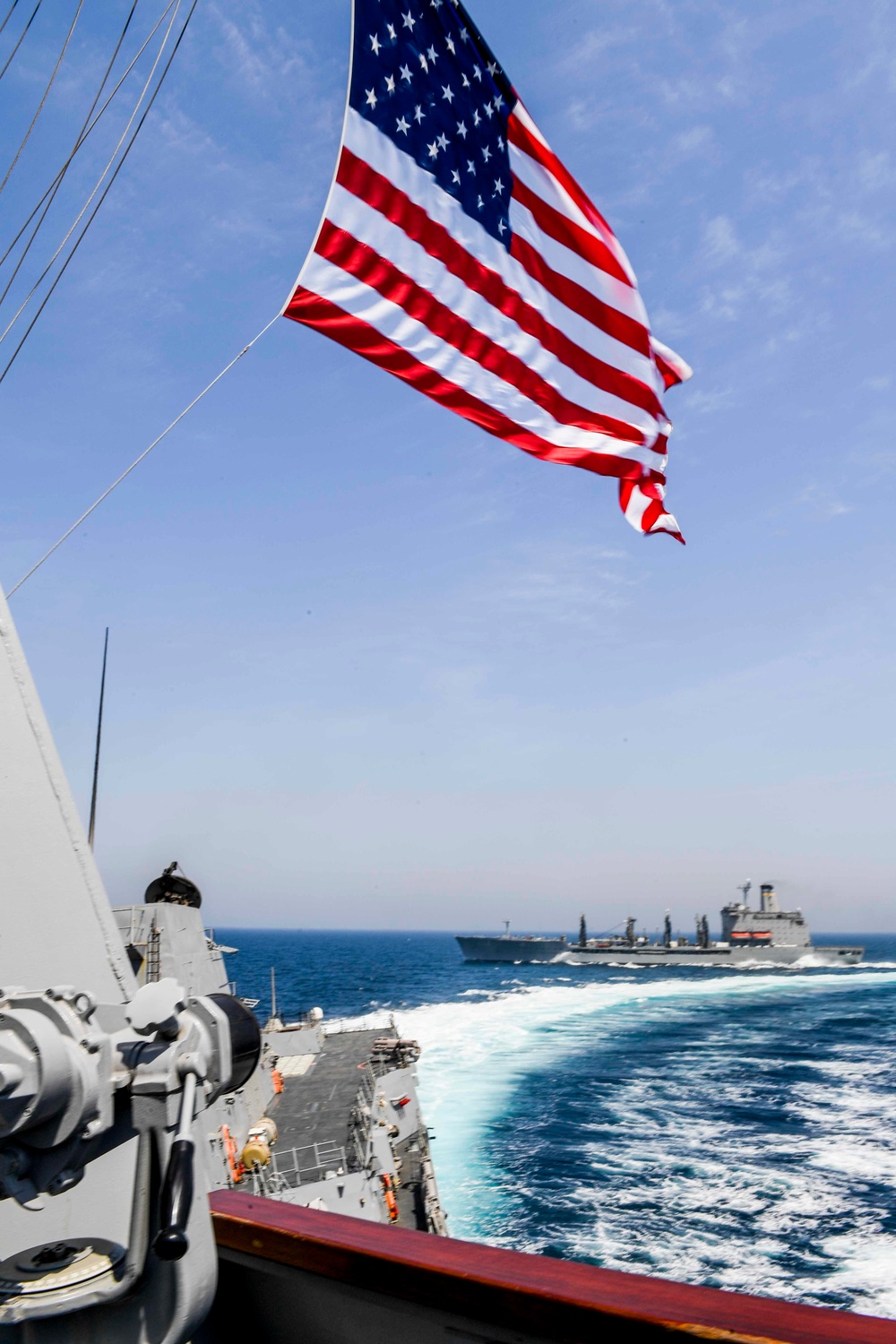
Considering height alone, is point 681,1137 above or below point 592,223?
below

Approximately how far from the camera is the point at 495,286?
664cm

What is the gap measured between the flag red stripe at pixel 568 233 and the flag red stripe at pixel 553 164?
0.62 ft

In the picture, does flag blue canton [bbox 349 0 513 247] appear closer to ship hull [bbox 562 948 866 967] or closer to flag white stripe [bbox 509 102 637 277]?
flag white stripe [bbox 509 102 637 277]

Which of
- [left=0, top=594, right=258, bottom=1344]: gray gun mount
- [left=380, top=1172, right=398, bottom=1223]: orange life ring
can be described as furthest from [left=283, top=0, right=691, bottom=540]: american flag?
[left=380, top=1172, right=398, bottom=1223]: orange life ring

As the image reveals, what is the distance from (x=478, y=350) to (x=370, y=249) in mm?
1134

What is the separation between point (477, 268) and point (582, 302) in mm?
1168

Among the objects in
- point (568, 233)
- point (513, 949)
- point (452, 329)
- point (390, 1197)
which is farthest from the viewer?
point (513, 949)

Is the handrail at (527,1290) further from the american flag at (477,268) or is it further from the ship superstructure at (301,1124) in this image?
the ship superstructure at (301,1124)

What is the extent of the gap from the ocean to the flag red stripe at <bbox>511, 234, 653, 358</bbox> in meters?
15.2

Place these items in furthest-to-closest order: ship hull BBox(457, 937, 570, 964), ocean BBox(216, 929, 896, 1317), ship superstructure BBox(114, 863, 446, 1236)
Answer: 1. ship hull BBox(457, 937, 570, 964)
2. ocean BBox(216, 929, 896, 1317)
3. ship superstructure BBox(114, 863, 446, 1236)

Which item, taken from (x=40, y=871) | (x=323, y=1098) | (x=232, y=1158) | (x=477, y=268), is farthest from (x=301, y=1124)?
(x=40, y=871)

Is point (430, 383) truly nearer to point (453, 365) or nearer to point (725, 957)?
point (453, 365)

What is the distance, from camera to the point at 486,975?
9638 centimetres

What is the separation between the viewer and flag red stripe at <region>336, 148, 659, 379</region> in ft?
19.4
